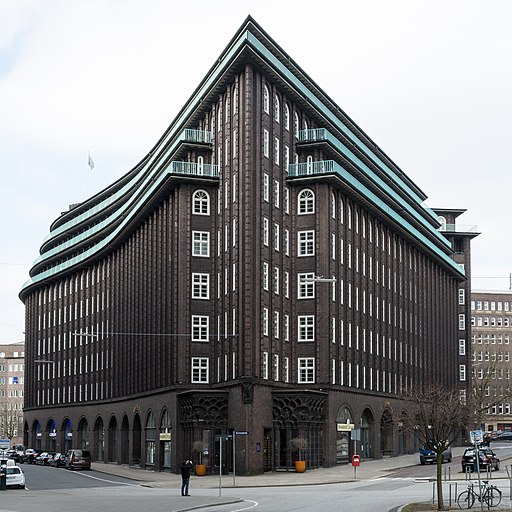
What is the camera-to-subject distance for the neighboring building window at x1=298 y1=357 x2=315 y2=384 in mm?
76750

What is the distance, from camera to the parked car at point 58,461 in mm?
92206

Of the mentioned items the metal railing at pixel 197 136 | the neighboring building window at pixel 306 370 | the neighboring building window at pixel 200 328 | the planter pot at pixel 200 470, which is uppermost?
the metal railing at pixel 197 136

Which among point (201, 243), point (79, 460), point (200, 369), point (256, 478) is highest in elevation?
point (201, 243)

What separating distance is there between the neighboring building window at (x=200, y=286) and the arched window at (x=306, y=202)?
923 centimetres

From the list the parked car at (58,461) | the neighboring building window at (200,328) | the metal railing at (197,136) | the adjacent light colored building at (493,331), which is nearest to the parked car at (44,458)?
the parked car at (58,461)

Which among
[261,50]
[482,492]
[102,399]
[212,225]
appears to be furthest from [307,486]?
[102,399]

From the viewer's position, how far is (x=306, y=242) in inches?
3086

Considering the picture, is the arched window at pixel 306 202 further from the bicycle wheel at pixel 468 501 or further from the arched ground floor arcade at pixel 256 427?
the bicycle wheel at pixel 468 501

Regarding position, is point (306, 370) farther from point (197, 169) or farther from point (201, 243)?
point (197, 169)

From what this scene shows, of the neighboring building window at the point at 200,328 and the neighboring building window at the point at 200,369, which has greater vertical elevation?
the neighboring building window at the point at 200,328

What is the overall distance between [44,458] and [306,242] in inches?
1585

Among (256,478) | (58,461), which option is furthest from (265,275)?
(58,461)

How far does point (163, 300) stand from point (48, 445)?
4835 cm

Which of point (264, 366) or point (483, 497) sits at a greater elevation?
point (264, 366)
